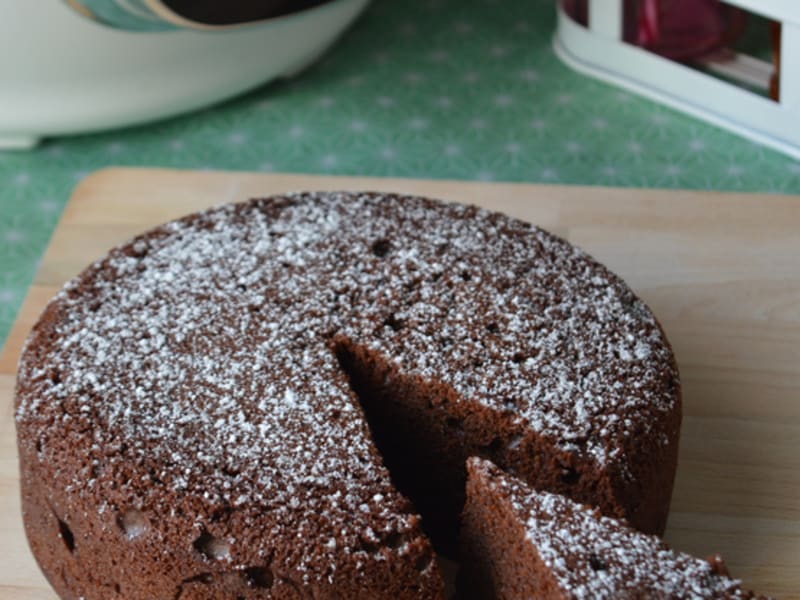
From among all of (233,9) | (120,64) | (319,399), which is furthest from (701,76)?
(319,399)

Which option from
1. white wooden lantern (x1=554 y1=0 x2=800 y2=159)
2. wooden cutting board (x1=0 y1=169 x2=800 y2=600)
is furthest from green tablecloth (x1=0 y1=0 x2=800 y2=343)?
wooden cutting board (x1=0 y1=169 x2=800 y2=600)

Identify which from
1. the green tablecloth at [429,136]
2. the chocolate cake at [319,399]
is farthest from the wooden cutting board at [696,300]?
the green tablecloth at [429,136]

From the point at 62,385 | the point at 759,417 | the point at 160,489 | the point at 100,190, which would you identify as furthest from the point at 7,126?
the point at 759,417

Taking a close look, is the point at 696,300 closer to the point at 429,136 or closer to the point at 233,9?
the point at 429,136

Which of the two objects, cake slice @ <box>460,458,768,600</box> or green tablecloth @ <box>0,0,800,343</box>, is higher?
cake slice @ <box>460,458,768,600</box>

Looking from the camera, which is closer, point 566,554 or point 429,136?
point 566,554

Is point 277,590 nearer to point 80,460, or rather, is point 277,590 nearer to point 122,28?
point 80,460

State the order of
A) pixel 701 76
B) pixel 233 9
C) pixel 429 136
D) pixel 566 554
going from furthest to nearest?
1. pixel 429 136
2. pixel 701 76
3. pixel 233 9
4. pixel 566 554

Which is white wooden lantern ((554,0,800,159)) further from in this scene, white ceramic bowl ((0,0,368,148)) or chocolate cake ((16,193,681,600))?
chocolate cake ((16,193,681,600))
